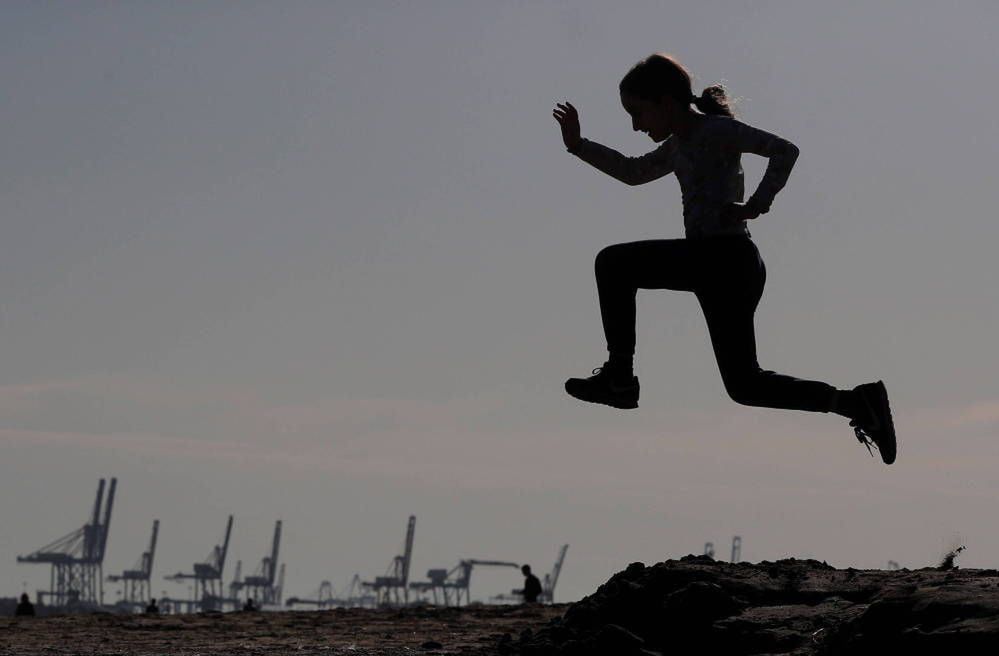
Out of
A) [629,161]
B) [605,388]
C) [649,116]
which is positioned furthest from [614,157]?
[605,388]

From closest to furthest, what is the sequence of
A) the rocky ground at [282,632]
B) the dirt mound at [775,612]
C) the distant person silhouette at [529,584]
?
1. the dirt mound at [775,612]
2. the rocky ground at [282,632]
3. the distant person silhouette at [529,584]

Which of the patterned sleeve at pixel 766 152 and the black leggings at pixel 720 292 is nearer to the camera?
the patterned sleeve at pixel 766 152

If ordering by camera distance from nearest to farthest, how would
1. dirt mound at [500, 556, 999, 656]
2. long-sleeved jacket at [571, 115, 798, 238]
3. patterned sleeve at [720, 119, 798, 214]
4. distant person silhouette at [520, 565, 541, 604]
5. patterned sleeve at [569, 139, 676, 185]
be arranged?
dirt mound at [500, 556, 999, 656]
patterned sleeve at [720, 119, 798, 214]
long-sleeved jacket at [571, 115, 798, 238]
patterned sleeve at [569, 139, 676, 185]
distant person silhouette at [520, 565, 541, 604]

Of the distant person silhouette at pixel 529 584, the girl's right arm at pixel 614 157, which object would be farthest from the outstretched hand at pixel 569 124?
the distant person silhouette at pixel 529 584

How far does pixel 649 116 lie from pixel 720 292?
3.44 feet

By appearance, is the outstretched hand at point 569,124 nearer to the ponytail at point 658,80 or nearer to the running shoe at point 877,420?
the ponytail at point 658,80

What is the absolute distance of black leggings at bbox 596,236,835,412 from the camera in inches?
360

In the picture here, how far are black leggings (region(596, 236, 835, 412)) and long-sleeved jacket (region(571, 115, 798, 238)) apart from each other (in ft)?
0.55

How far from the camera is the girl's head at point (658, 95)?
9320 millimetres

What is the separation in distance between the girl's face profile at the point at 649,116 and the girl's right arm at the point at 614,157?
4.2 inches

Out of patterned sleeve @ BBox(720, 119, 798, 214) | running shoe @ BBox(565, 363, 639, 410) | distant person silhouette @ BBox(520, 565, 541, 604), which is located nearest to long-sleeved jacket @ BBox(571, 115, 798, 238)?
patterned sleeve @ BBox(720, 119, 798, 214)

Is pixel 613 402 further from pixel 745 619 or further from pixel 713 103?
pixel 745 619

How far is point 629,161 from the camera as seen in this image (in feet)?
31.6

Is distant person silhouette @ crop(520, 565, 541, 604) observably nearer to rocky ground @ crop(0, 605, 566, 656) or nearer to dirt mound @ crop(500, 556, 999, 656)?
rocky ground @ crop(0, 605, 566, 656)
